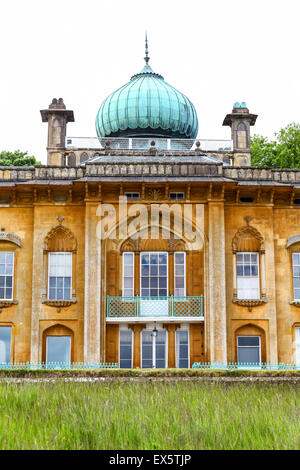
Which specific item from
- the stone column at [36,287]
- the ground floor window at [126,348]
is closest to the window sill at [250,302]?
the ground floor window at [126,348]

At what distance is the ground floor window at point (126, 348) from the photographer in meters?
27.2

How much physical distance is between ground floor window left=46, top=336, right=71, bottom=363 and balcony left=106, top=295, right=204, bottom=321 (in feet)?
6.23

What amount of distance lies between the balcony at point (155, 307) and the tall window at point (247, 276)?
1.67 metres

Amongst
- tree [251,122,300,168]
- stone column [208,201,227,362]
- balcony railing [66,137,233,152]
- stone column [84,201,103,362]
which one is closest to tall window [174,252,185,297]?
stone column [208,201,227,362]

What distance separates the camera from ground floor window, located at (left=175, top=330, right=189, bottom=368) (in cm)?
2723

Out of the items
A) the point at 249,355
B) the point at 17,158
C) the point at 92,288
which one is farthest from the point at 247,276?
the point at 17,158

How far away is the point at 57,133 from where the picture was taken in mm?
34094

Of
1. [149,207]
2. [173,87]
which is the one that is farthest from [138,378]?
[173,87]

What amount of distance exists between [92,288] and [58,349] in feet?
8.76

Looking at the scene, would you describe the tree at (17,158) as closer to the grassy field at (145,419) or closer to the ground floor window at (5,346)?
the ground floor window at (5,346)

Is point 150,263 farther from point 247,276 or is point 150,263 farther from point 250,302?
point 250,302

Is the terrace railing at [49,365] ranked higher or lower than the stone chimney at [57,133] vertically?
lower

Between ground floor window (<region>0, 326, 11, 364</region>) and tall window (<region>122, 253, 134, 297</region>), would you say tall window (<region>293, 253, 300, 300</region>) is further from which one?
ground floor window (<region>0, 326, 11, 364</region>)
